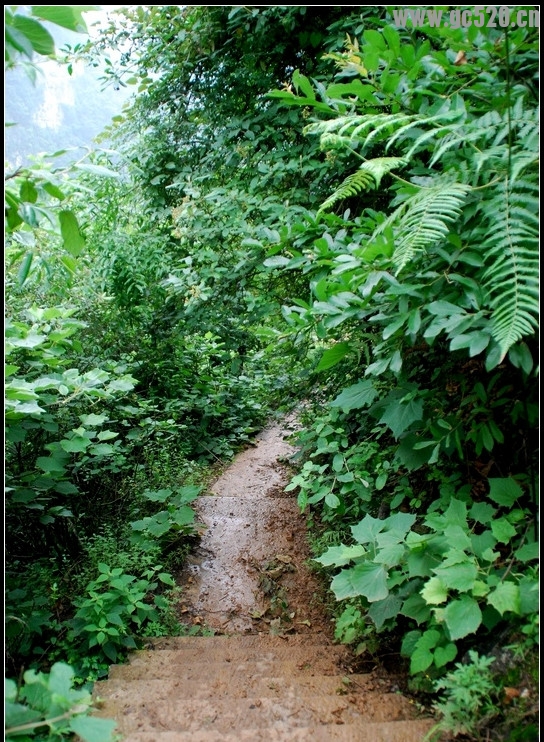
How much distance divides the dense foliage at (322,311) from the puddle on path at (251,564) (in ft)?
0.87

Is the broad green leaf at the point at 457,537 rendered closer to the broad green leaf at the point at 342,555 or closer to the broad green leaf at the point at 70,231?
the broad green leaf at the point at 342,555

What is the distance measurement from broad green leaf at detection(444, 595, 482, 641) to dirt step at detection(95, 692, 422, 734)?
1.50 feet

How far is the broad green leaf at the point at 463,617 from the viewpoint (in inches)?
58.9

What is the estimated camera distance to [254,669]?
226 centimetres

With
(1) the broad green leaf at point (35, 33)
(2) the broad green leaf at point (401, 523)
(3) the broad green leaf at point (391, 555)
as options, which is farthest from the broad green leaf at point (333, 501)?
(1) the broad green leaf at point (35, 33)

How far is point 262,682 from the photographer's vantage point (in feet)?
6.91

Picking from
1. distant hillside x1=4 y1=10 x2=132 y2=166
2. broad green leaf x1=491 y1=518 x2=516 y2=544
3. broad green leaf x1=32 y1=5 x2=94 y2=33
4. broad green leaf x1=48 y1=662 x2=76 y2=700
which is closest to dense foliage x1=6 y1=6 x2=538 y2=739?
broad green leaf x1=491 y1=518 x2=516 y2=544

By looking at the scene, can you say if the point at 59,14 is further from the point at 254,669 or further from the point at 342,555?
the point at 254,669

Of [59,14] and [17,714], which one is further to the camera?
[59,14]

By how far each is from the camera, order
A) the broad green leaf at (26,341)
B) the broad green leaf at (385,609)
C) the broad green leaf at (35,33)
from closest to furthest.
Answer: the broad green leaf at (35,33), the broad green leaf at (385,609), the broad green leaf at (26,341)

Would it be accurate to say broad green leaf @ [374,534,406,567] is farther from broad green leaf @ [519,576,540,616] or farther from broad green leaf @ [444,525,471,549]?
broad green leaf @ [519,576,540,616]

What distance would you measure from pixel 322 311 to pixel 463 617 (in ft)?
3.53

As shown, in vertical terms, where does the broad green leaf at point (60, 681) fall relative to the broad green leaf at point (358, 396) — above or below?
above

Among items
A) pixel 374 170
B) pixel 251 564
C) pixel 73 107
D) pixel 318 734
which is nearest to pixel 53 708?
pixel 318 734
